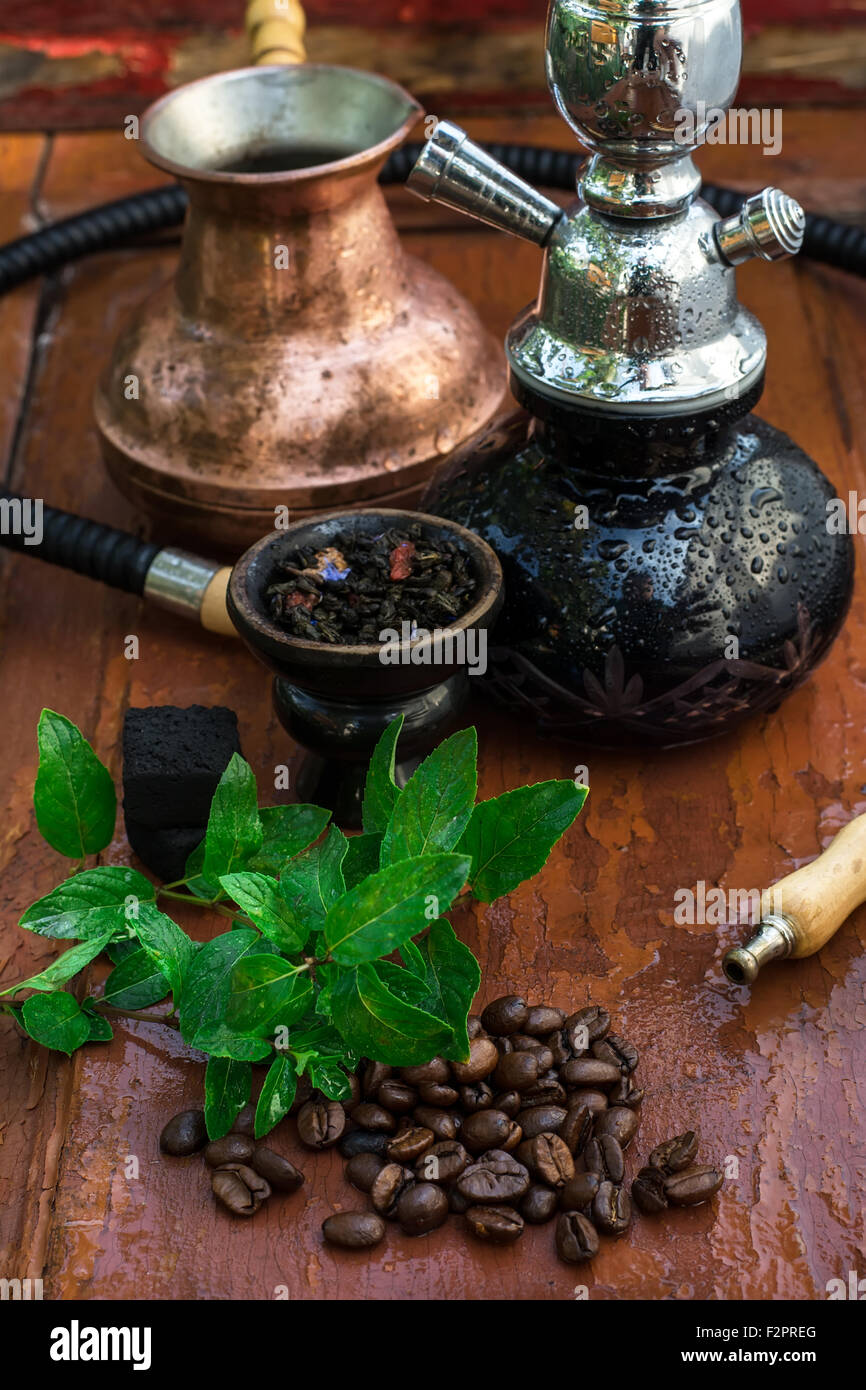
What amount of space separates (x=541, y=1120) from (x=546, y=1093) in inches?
0.9

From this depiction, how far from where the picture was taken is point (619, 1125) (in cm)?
90

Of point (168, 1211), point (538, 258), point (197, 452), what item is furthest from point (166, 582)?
Answer: point (538, 258)

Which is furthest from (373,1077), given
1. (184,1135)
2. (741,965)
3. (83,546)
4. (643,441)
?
(83,546)

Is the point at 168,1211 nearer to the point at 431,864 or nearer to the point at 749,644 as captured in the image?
the point at 431,864

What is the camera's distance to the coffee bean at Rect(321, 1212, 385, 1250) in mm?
854

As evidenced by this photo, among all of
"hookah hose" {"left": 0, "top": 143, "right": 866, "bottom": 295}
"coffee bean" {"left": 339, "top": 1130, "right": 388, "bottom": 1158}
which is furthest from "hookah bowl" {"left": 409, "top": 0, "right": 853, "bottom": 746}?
"hookah hose" {"left": 0, "top": 143, "right": 866, "bottom": 295}

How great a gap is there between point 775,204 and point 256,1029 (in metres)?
0.64

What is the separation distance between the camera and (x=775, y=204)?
1.03 meters

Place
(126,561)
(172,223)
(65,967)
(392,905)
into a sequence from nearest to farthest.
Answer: (392,905) → (65,967) → (126,561) → (172,223)

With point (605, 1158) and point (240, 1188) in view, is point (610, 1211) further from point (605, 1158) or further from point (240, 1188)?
point (240, 1188)

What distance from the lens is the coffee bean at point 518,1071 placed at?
0.93 m

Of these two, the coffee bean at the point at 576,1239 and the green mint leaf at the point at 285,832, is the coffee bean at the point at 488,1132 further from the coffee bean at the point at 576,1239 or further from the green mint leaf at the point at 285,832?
the green mint leaf at the point at 285,832

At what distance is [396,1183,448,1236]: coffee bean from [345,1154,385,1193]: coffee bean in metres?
0.02

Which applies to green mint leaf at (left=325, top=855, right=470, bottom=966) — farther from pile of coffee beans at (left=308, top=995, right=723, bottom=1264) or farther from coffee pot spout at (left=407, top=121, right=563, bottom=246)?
coffee pot spout at (left=407, top=121, right=563, bottom=246)
